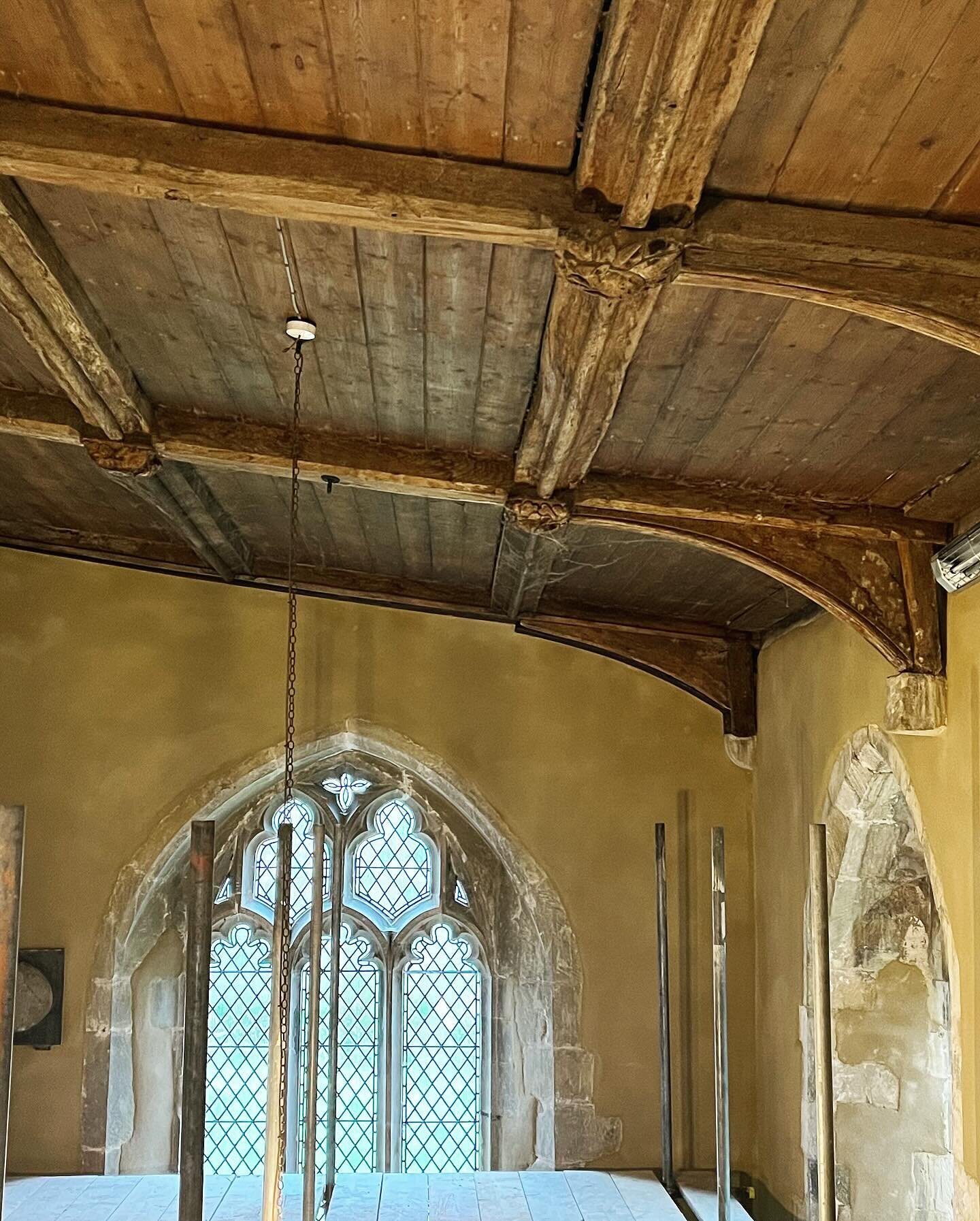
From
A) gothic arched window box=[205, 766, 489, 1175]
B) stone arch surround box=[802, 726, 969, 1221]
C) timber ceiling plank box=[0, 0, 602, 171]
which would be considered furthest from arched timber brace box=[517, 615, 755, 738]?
timber ceiling plank box=[0, 0, 602, 171]

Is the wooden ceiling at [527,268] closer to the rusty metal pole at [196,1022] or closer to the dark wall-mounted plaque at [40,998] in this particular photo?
the rusty metal pole at [196,1022]

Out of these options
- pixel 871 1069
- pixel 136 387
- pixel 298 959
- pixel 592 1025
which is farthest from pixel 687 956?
pixel 136 387

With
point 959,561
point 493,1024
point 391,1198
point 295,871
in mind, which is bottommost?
point 391,1198

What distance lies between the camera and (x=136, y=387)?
12.5ft

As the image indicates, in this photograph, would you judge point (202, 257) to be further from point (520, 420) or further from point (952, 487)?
point (952, 487)

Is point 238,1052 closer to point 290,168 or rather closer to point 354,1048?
point 354,1048

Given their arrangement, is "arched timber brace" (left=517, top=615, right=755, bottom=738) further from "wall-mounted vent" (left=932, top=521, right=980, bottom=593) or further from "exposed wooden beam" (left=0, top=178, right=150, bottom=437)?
"exposed wooden beam" (left=0, top=178, right=150, bottom=437)

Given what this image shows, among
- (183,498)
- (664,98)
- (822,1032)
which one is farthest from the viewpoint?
(183,498)

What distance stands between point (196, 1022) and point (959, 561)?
2500mm

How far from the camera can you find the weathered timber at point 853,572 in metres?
3.93

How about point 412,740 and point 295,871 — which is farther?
point 295,871

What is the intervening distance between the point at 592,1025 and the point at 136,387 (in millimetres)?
3926

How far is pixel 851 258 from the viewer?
2.31 metres

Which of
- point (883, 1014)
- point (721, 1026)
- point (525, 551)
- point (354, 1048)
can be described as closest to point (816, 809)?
point (883, 1014)
